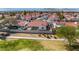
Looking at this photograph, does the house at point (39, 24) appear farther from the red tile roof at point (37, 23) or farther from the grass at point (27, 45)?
the grass at point (27, 45)

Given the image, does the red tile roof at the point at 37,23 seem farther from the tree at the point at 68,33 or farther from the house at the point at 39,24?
the tree at the point at 68,33

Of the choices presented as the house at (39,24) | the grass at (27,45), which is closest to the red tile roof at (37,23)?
the house at (39,24)

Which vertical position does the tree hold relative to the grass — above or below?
above

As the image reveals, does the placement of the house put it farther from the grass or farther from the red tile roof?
the grass

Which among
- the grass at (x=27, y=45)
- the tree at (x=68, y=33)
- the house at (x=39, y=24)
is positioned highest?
the house at (x=39, y=24)

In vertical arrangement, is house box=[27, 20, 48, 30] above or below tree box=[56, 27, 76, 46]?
above

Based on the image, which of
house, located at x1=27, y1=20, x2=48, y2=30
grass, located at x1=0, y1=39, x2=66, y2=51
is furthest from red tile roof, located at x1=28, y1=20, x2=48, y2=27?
grass, located at x1=0, y1=39, x2=66, y2=51

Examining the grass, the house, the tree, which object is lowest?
the grass

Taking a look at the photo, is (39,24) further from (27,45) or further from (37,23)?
(27,45)

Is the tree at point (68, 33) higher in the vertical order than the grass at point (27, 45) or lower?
higher

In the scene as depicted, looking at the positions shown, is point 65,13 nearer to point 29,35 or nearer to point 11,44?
point 29,35

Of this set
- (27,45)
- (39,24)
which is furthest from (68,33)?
(27,45)

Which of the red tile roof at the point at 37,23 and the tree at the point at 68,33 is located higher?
the red tile roof at the point at 37,23
